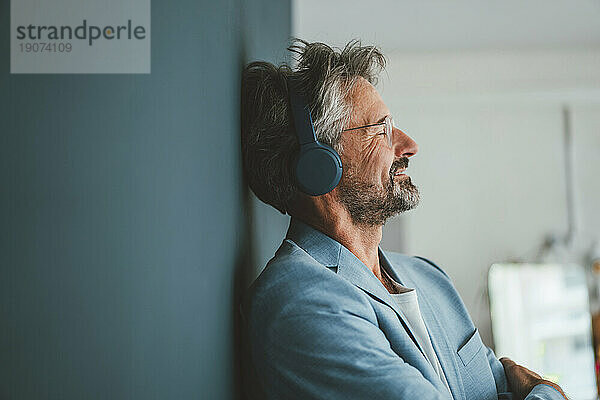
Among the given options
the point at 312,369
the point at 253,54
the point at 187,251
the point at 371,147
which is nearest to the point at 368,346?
the point at 312,369

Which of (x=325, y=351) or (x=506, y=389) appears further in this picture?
→ (x=506, y=389)

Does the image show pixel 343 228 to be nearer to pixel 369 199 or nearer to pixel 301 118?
pixel 369 199

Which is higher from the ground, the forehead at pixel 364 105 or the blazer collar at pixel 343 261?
the forehead at pixel 364 105

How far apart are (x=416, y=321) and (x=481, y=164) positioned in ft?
10.6

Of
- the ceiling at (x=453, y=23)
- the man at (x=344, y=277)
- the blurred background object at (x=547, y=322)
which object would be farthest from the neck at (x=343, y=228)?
the blurred background object at (x=547, y=322)

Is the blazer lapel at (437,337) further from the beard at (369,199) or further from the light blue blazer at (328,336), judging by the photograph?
the beard at (369,199)

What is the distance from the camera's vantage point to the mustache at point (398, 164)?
1.10m

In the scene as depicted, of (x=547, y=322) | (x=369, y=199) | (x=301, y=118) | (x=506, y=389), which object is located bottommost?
(x=547, y=322)

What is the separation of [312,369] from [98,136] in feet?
1.33

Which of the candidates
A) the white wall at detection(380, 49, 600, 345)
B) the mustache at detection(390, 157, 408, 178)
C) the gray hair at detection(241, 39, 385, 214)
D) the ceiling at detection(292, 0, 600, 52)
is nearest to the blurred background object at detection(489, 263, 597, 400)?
the white wall at detection(380, 49, 600, 345)

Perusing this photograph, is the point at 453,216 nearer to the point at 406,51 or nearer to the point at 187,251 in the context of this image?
the point at 406,51

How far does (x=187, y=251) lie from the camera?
70 cm

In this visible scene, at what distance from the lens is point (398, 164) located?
1.12m

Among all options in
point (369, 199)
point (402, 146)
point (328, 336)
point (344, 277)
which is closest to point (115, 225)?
point (328, 336)
